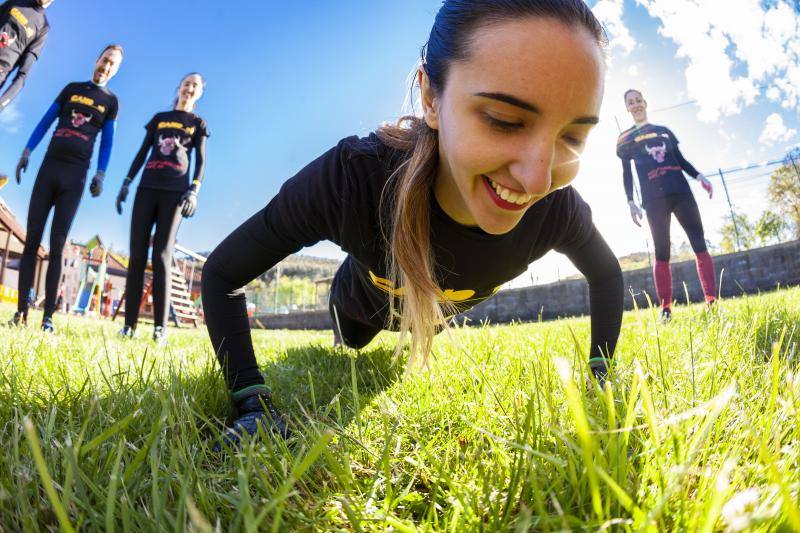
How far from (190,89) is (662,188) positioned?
17.6 ft

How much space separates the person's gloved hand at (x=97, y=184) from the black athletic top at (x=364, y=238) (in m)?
3.67

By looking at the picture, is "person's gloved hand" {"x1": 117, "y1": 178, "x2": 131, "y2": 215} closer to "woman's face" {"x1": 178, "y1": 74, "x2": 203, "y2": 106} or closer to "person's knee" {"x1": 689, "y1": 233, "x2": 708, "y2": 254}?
"woman's face" {"x1": 178, "y1": 74, "x2": 203, "y2": 106}

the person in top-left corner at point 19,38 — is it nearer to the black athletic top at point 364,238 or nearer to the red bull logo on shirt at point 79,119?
the red bull logo on shirt at point 79,119

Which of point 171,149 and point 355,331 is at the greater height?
point 171,149

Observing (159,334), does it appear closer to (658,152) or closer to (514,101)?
(514,101)

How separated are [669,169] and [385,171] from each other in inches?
200

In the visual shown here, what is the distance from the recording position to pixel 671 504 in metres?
0.70

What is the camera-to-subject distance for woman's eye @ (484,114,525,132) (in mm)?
1307

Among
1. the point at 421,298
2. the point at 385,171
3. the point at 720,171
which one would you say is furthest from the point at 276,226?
the point at 720,171

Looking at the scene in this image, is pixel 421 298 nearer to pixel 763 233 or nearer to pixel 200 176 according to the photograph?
pixel 200 176

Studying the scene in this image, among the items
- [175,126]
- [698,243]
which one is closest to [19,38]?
[175,126]

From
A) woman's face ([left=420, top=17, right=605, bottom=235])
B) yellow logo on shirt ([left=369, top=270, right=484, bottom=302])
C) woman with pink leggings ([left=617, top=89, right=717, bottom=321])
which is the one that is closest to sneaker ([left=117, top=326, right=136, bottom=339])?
yellow logo on shirt ([left=369, top=270, right=484, bottom=302])

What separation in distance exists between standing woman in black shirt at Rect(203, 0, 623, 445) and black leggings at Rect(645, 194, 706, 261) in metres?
3.79

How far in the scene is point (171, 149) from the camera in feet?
14.5
